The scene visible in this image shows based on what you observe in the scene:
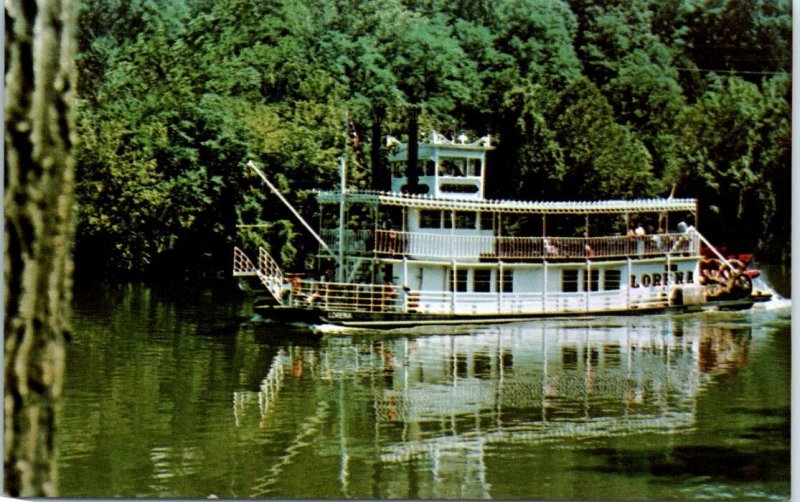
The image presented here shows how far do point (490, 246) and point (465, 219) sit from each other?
0.87 feet

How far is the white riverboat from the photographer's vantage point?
788cm

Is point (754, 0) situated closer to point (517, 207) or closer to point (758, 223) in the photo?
point (758, 223)

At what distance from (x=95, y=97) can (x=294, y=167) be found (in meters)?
1.34

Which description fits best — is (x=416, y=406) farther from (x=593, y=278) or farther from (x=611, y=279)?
(x=611, y=279)

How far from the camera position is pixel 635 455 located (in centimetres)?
585

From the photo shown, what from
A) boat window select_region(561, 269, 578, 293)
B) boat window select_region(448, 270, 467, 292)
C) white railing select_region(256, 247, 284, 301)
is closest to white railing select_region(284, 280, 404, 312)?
white railing select_region(256, 247, 284, 301)

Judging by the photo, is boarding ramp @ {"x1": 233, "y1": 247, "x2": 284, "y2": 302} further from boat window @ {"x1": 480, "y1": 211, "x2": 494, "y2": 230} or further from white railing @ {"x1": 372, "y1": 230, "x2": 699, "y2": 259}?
boat window @ {"x1": 480, "y1": 211, "x2": 494, "y2": 230}

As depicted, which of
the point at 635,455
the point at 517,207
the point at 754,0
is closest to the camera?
the point at 635,455

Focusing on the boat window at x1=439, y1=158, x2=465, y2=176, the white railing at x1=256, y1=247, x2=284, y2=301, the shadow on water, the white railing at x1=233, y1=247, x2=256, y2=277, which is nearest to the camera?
the shadow on water

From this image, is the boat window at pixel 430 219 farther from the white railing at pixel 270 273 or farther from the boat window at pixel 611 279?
the boat window at pixel 611 279

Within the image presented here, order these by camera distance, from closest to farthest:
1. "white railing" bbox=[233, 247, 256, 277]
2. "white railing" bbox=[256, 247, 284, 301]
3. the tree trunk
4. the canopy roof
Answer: the tree trunk, "white railing" bbox=[233, 247, 256, 277], "white railing" bbox=[256, 247, 284, 301], the canopy roof

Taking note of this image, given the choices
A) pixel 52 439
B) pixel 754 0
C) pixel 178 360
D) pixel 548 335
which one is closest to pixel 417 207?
pixel 548 335

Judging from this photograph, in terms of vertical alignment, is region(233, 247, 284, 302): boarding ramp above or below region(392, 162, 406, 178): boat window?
below

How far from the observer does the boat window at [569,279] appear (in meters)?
8.17
